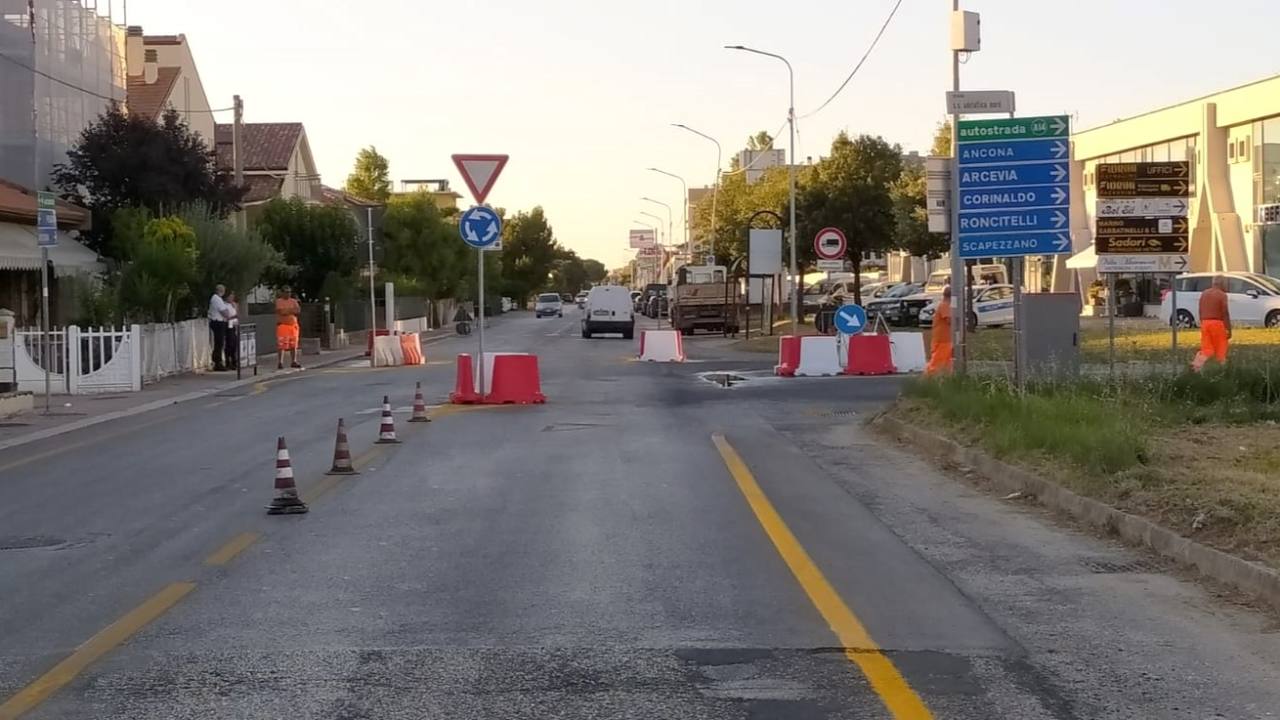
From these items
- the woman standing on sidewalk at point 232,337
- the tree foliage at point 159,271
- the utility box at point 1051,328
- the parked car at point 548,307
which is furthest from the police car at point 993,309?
the parked car at point 548,307

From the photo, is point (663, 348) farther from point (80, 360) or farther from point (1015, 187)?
point (1015, 187)

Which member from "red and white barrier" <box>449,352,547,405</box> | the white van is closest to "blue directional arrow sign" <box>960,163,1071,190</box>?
"red and white barrier" <box>449,352,547,405</box>

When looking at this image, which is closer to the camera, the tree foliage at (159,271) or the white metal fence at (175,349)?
the white metal fence at (175,349)

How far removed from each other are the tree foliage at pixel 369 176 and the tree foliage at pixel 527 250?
27.0 m

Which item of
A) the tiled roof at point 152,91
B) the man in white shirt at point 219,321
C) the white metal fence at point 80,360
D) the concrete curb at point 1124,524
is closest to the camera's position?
the concrete curb at point 1124,524

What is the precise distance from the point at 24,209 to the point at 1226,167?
40.2m

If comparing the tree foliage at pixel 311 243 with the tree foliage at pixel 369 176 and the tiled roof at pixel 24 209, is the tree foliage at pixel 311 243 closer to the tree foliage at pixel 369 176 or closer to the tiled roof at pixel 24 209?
the tiled roof at pixel 24 209

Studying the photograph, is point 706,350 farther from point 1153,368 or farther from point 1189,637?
point 1189,637

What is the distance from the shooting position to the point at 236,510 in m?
11.3

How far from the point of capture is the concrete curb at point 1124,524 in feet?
25.5

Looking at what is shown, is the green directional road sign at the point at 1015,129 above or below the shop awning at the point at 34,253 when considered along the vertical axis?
above

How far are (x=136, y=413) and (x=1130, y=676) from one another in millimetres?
18472

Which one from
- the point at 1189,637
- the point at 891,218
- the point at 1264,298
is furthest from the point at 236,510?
the point at 891,218

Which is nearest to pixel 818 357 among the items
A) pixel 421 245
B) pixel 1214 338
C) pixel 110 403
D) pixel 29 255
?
pixel 1214 338
